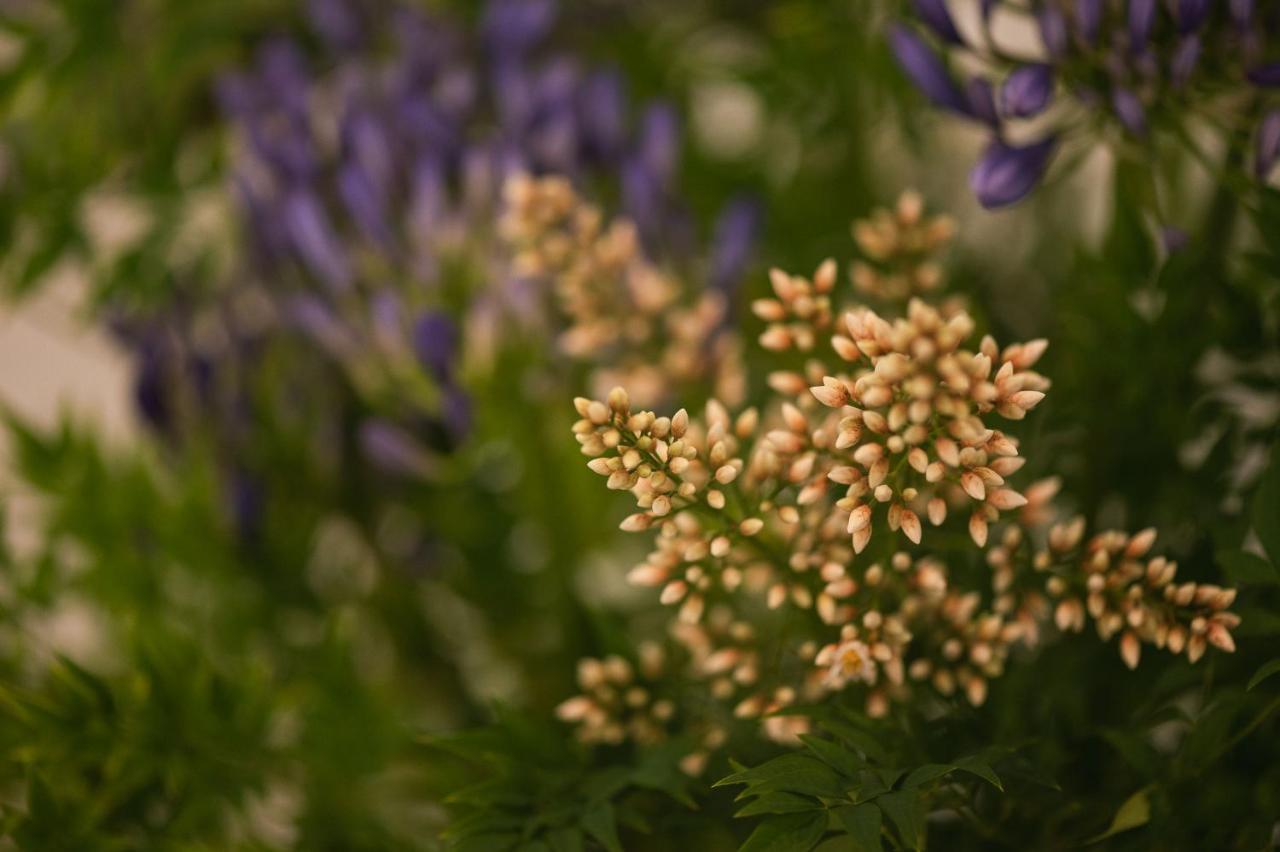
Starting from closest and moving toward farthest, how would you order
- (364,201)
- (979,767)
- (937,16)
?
(979,767) → (937,16) → (364,201)

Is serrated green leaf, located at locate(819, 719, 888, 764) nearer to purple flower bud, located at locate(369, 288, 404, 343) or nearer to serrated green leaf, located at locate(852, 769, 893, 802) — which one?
serrated green leaf, located at locate(852, 769, 893, 802)

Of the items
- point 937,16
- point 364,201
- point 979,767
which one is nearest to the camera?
point 979,767

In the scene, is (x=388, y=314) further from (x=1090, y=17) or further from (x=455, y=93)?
(x=1090, y=17)

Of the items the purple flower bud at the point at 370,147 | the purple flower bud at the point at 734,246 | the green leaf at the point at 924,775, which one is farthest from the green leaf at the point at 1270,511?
the purple flower bud at the point at 370,147

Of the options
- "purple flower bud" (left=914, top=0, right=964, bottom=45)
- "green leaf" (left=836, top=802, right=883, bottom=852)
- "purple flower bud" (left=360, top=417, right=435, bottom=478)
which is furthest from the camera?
"purple flower bud" (left=360, top=417, right=435, bottom=478)

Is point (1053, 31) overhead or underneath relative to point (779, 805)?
overhead

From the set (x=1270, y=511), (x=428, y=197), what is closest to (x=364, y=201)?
(x=428, y=197)

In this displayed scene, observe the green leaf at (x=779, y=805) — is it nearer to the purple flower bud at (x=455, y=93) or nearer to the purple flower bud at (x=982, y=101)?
the purple flower bud at (x=982, y=101)

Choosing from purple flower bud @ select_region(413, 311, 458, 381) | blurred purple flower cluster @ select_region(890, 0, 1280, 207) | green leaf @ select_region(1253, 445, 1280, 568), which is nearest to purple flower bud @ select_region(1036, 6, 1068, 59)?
blurred purple flower cluster @ select_region(890, 0, 1280, 207)
